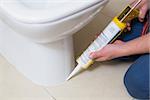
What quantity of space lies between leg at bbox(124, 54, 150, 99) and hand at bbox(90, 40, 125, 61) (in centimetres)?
8

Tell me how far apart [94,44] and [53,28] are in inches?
9.8

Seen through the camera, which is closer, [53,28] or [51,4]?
[53,28]

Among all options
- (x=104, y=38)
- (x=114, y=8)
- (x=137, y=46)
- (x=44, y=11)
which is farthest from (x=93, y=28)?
(x=44, y=11)

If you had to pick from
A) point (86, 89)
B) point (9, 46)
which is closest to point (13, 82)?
point (9, 46)

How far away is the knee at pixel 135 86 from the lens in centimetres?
95

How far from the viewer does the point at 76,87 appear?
1.10 meters

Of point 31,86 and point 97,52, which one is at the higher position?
point 97,52

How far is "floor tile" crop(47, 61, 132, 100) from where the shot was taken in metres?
1.07

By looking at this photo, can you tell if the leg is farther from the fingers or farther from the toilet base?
the toilet base

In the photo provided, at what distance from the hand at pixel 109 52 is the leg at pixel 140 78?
8 cm

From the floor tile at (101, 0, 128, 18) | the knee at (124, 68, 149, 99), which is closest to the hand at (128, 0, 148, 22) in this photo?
the knee at (124, 68, 149, 99)

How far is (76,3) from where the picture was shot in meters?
0.83

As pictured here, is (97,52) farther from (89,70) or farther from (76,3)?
(76,3)

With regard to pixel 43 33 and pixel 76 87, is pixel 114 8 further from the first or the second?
pixel 43 33
